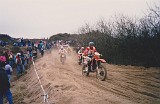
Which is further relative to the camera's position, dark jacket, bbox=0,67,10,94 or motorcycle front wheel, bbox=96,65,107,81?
motorcycle front wheel, bbox=96,65,107,81

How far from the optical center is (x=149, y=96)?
11.0m

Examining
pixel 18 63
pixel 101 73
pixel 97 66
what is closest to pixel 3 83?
pixel 97 66

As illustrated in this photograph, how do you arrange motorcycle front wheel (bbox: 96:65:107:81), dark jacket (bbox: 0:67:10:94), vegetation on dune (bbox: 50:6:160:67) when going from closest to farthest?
1. dark jacket (bbox: 0:67:10:94)
2. motorcycle front wheel (bbox: 96:65:107:81)
3. vegetation on dune (bbox: 50:6:160:67)

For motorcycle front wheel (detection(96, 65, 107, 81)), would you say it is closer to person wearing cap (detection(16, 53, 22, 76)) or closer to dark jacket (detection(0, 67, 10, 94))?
dark jacket (detection(0, 67, 10, 94))

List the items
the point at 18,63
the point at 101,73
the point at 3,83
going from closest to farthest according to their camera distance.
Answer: the point at 3,83
the point at 101,73
the point at 18,63

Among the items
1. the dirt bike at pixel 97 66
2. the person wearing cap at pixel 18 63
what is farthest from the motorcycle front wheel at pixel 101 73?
the person wearing cap at pixel 18 63

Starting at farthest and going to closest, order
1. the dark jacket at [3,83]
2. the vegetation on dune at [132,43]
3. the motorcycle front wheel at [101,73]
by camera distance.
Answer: the vegetation on dune at [132,43], the motorcycle front wheel at [101,73], the dark jacket at [3,83]

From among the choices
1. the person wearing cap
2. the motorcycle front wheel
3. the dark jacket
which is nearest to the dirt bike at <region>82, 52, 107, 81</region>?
the motorcycle front wheel

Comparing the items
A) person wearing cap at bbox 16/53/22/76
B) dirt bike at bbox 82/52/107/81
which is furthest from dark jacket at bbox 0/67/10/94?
person wearing cap at bbox 16/53/22/76

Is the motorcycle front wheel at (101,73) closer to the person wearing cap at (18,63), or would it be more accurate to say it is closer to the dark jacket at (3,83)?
the dark jacket at (3,83)

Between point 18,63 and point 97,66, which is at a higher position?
point 97,66

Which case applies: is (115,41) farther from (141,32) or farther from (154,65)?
(154,65)

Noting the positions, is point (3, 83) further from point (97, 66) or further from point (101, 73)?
point (101, 73)

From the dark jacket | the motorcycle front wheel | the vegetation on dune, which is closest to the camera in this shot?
the dark jacket
